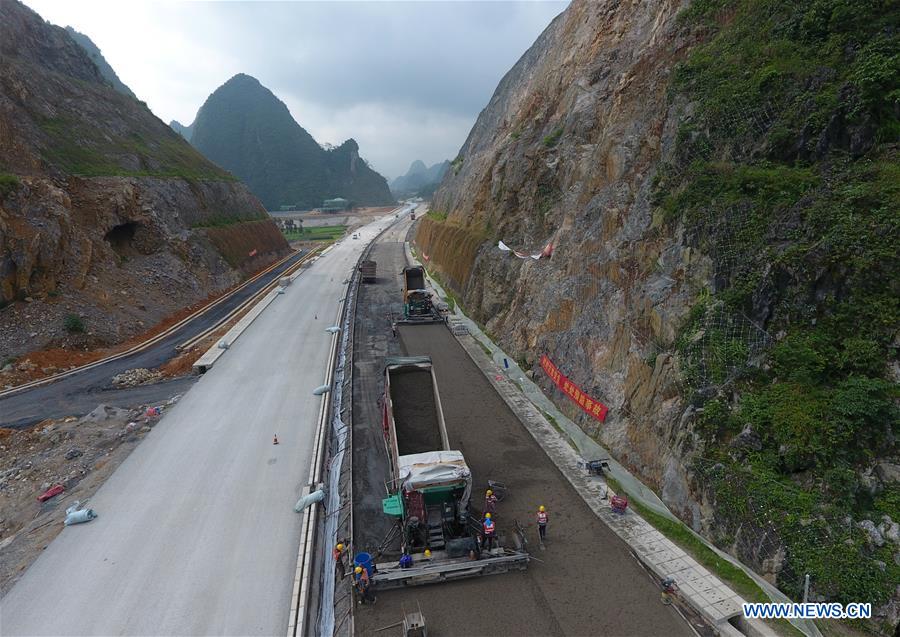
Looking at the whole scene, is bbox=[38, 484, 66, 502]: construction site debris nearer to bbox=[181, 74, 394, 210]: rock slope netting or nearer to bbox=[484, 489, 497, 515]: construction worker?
bbox=[484, 489, 497, 515]: construction worker

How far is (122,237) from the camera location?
35.2 m

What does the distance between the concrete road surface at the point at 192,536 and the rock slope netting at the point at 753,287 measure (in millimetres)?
10253

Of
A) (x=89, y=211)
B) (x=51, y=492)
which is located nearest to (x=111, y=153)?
(x=89, y=211)

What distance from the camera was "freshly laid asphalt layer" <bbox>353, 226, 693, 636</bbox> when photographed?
30.1 ft

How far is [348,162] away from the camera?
183m

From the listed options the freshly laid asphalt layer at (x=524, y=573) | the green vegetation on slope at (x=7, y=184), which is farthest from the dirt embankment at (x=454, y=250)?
the green vegetation on slope at (x=7, y=184)

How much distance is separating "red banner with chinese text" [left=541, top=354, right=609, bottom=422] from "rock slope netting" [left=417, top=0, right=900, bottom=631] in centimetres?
29

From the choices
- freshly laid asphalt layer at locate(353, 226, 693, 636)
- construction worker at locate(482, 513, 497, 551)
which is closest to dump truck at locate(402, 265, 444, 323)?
freshly laid asphalt layer at locate(353, 226, 693, 636)

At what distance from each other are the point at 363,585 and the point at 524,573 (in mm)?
3628

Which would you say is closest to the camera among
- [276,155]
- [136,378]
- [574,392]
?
[574,392]

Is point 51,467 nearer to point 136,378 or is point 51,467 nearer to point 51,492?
point 51,492

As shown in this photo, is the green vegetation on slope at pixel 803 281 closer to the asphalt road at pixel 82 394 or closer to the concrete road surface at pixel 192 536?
the concrete road surface at pixel 192 536

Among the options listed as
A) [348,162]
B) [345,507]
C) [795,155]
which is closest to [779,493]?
[795,155]

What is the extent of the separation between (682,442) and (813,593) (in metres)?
3.98
